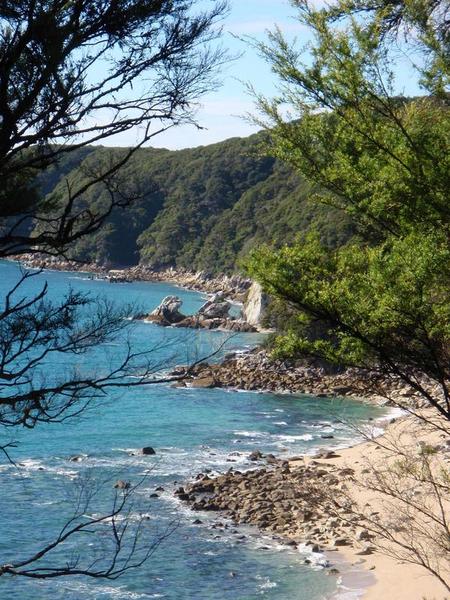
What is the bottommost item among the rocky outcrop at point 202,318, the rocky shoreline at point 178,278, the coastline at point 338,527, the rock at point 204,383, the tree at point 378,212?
the coastline at point 338,527

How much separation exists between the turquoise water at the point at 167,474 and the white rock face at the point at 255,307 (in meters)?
19.3

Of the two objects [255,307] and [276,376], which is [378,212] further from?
[255,307]

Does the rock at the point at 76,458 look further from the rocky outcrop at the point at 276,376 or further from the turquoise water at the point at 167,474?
the rocky outcrop at the point at 276,376

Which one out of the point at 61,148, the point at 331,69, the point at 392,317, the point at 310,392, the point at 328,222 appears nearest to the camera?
the point at 61,148

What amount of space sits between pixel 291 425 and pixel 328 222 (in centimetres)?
2278

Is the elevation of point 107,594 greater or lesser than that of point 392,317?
lesser

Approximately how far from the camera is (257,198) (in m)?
87.4

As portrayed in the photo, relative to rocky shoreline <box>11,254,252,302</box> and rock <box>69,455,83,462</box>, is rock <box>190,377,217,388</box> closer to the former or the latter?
rock <box>69,455,83,462</box>

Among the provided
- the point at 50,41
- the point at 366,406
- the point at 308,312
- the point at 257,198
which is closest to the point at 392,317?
the point at 308,312

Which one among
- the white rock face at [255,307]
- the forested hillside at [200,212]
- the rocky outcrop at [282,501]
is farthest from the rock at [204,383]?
the forested hillside at [200,212]

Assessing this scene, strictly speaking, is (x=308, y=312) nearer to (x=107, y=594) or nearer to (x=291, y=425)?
(x=107, y=594)

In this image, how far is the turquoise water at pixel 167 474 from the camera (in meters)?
15.5

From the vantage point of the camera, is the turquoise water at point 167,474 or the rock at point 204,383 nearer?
the turquoise water at point 167,474

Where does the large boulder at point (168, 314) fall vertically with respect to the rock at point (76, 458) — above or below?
above
